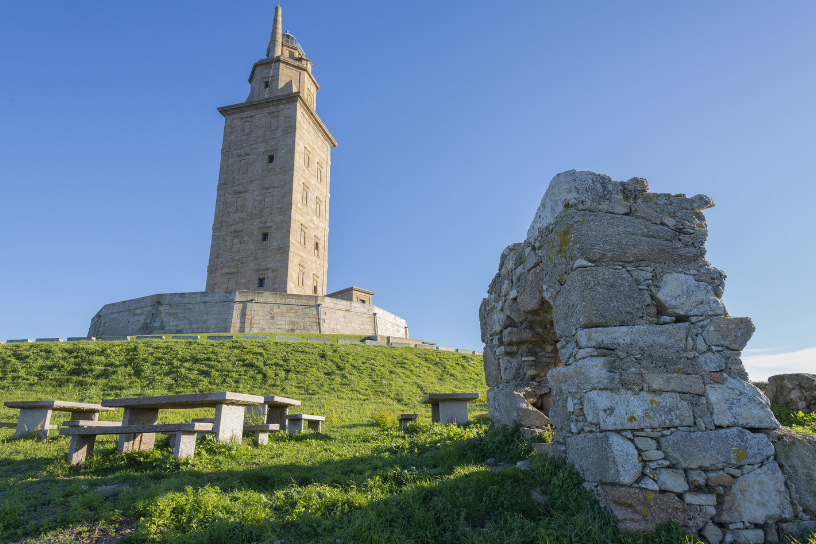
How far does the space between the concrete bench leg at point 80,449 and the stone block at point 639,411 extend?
5763 mm

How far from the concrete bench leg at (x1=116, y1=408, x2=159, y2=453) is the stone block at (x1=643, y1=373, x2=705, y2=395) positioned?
234 inches

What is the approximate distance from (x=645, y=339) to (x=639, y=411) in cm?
61

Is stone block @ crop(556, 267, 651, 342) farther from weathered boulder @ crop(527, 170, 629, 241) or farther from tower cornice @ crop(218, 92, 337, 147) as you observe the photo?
tower cornice @ crop(218, 92, 337, 147)

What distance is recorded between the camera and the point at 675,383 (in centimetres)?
382

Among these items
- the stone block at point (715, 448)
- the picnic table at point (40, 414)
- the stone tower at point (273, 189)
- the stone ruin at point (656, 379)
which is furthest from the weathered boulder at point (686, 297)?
the stone tower at point (273, 189)

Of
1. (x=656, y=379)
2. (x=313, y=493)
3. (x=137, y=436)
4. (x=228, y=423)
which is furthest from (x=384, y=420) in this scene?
(x=656, y=379)

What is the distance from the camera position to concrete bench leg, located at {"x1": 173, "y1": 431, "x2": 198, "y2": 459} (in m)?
A: 5.46

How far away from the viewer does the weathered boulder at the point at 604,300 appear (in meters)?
4.07

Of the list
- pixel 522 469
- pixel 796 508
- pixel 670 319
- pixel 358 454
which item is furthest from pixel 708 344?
pixel 358 454

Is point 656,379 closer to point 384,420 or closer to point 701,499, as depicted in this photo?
point 701,499

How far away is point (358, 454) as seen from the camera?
6.02m

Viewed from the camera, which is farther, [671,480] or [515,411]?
[515,411]

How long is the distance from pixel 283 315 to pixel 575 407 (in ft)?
80.0

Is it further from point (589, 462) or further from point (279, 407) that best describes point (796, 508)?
point (279, 407)
